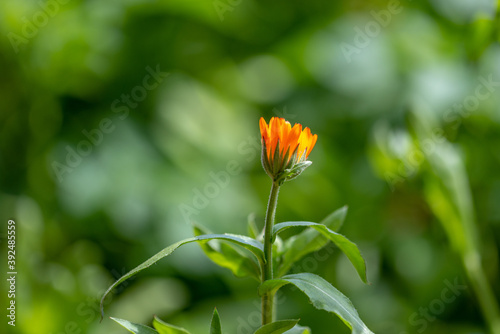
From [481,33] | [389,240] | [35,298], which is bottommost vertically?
[389,240]

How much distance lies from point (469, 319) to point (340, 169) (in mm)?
586

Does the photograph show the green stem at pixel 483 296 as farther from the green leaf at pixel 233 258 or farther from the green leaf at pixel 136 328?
the green leaf at pixel 136 328

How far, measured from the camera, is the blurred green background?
145 cm

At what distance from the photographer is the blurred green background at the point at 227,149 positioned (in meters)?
1.45

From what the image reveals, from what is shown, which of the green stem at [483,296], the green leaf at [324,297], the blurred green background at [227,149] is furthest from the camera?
the blurred green background at [227,149]

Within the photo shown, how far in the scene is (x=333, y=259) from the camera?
5.40 ft

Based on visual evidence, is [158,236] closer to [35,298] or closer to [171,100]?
[35,298]

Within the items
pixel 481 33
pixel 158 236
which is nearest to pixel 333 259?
pixel 158 236

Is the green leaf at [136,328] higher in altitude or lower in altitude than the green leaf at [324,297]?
lower
